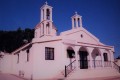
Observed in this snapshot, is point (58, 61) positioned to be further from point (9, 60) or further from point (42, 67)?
point (9, 60)

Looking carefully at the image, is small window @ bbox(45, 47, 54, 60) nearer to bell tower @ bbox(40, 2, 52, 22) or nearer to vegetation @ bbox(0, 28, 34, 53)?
bell tower @ bbox(40, 2, 52, 22)

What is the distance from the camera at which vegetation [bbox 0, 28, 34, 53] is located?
45031 mm

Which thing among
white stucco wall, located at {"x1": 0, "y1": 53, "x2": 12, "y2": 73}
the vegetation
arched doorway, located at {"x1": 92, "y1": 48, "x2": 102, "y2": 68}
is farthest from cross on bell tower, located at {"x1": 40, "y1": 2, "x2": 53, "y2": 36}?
the vegetation

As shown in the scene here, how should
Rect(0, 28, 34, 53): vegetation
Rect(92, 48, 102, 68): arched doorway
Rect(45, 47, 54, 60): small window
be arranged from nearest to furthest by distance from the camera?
Rect(45, 47, 54, 60): small window
Rect(92, 48, 102, 68): arched doorway
Rect(0, 28, 34, 53): vegetation

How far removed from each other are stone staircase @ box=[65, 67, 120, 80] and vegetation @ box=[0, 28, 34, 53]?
33.2 meters

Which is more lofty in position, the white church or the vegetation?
the vegetation

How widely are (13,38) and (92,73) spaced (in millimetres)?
36407

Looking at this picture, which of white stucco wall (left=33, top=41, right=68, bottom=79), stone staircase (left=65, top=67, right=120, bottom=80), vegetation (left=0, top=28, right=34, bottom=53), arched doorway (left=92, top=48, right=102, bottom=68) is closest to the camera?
stone staircase (left=65, top=67, right=120, bottom=80)

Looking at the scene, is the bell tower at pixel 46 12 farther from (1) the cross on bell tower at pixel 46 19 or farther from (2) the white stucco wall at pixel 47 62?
(2) the white stucco wall at pixel 47 62

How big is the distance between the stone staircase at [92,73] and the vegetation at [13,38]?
3320 cm

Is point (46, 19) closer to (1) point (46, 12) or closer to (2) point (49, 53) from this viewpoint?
(1) point (46, 12)

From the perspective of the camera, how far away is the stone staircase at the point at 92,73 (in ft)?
51.0

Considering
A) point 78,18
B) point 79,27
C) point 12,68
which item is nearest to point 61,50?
point 79,27

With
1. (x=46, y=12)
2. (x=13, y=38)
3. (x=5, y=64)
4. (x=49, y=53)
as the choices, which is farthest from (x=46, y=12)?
(x=13, y=38)
